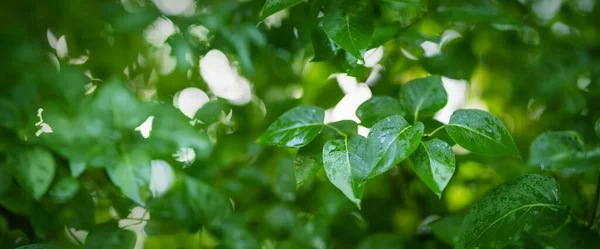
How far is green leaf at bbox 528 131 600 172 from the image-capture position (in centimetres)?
47

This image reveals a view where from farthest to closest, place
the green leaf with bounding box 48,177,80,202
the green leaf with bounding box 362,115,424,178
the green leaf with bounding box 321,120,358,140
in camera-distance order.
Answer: the green leaf with bounding box 48,177,80,202
the green leaf with bounding box 321,120,358,140
the green leaf with bounding box 362,115,424,178

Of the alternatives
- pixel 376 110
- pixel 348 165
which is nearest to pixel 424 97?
pixel 376 110

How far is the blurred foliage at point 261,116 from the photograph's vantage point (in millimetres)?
552

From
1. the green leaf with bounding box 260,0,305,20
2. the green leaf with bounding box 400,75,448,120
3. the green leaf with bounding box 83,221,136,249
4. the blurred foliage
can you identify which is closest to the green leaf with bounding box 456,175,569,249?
the blurred foliage

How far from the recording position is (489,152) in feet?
1.47

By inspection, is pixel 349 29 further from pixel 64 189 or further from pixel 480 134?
pixel 64 189

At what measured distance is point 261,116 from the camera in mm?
934

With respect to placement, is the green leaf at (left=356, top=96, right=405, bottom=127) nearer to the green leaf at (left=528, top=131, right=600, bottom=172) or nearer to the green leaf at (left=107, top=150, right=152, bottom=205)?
the green leaf at (left=528, top=131, right=600, bottom=172)

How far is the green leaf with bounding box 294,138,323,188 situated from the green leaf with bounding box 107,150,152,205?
0.68 ft

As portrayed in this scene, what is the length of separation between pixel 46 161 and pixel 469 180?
684 mm

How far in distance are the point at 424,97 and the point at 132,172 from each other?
35cm

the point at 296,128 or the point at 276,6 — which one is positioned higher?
the point at 276,6

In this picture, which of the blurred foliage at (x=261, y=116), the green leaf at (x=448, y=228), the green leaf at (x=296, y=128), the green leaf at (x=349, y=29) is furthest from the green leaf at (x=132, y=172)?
the green leaf at (x=448, y=228)

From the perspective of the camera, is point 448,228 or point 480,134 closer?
point 480,134
